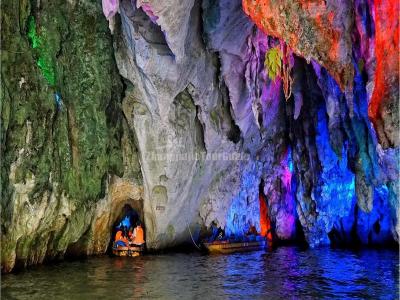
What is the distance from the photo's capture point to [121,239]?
15078 millimetres

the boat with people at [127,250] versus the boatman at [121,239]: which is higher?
the boatman at [121,239]

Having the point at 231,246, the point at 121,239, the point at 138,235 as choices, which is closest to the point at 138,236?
the point at 138,235

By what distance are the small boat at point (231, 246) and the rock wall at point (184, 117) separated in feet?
3.47

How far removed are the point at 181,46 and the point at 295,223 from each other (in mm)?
11266

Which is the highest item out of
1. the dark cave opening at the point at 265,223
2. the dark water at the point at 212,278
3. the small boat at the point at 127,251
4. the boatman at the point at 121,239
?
the dark cave opening at the point at 265,223

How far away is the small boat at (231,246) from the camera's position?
52.2 feet

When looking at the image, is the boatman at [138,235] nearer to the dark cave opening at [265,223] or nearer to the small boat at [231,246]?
the small boat at [231,246]

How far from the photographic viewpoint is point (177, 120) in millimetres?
14477

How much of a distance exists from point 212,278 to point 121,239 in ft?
16.4

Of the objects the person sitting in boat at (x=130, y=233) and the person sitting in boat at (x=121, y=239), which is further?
the person sitting in boat at (x=130, y=233)

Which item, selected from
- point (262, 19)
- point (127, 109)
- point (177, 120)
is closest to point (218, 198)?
point (177, 120)

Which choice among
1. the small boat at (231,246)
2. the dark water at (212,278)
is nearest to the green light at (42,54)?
the dark water at (212,278)

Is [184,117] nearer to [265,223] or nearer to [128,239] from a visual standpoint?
[128,239]

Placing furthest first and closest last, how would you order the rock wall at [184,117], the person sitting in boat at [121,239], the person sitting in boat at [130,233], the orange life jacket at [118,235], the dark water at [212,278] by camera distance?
the person sitting in boat at [130,233], the orange life jacket at [118,235], the person sitting in boat at [121,239], the rock wall at [184,117], the dark water at [212,278]
